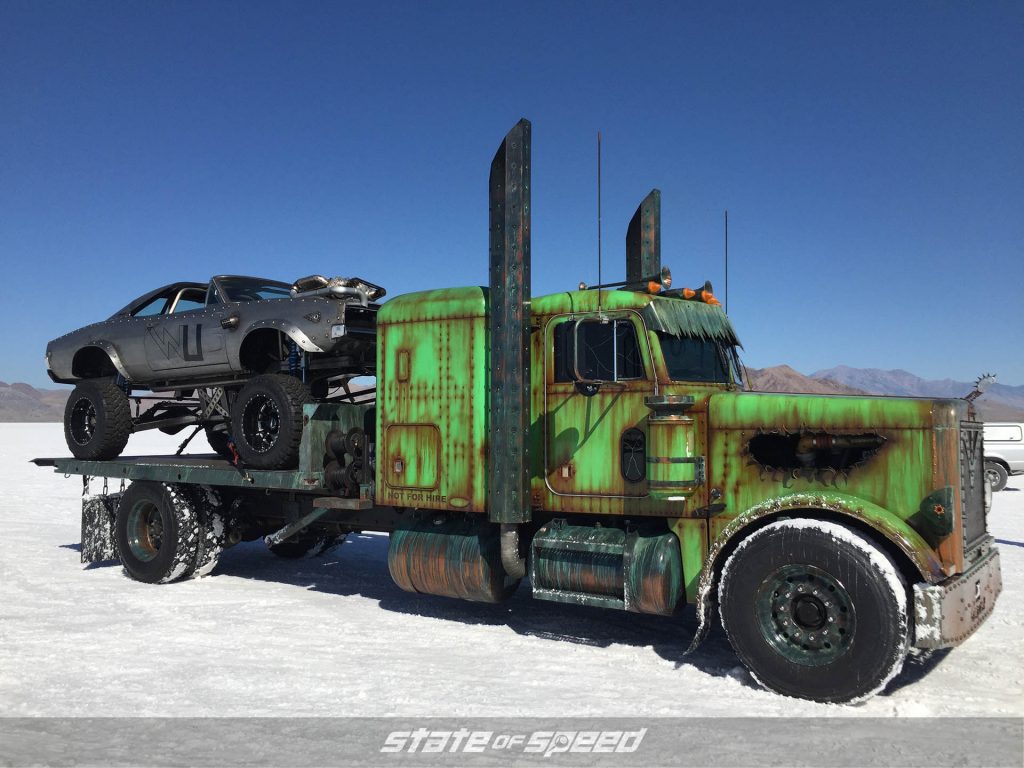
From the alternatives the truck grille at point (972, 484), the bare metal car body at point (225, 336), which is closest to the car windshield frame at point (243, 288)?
the bare metal car body at point (225, 336)

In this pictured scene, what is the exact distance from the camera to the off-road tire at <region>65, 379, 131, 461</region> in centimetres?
981

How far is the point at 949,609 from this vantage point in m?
5.16

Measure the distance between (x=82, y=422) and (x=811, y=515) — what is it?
28.2 feet

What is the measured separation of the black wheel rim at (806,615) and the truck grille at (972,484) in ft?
3.25

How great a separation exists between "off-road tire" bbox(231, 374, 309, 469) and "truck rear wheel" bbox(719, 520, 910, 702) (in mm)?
4344

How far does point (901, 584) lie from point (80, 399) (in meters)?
9.14

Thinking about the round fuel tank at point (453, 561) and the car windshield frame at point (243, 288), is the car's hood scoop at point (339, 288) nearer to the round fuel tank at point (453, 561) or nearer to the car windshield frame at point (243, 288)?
the car windshield frame at point (243, 288)

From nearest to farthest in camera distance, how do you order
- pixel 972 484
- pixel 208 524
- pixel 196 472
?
pixel 972 484
pixel 196 472
pixel 208 524

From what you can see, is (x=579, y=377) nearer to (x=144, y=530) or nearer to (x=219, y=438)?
(x=144, y=530)

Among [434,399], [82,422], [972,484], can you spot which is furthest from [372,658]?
[82,422]

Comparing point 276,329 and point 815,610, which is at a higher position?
point 276,329

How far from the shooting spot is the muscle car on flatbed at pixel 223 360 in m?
8.23

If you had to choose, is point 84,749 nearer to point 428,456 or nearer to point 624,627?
point 428,456

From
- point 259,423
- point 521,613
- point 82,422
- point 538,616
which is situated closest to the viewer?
point 538,616
